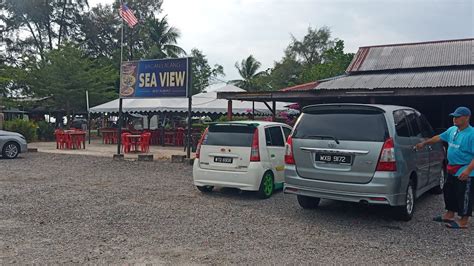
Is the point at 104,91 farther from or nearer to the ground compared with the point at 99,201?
farther from the ground

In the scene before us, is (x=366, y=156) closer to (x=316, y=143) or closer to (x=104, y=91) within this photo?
(x=316, y=143)

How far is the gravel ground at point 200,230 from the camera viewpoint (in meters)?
4.50

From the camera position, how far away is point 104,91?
100 feet

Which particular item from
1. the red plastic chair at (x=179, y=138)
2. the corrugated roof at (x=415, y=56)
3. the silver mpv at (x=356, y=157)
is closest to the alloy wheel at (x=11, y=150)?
the red plastic chair at (x=179, y=138)

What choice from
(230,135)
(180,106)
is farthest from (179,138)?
(230,135)

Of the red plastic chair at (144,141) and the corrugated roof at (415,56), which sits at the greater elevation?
the corrugated roof at (415,56)

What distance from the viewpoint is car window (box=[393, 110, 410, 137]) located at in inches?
232

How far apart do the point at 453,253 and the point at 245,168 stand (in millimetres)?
3779

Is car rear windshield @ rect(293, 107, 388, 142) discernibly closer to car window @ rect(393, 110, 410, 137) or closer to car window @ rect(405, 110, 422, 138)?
car window @ rect(393, 110, 410, 137)

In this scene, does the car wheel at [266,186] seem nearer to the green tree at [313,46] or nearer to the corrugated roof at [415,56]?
the corrugated roof at [415,56]

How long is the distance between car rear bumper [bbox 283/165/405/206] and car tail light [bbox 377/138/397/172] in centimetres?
7

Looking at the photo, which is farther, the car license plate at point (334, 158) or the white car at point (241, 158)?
the white car at point (241, 158)

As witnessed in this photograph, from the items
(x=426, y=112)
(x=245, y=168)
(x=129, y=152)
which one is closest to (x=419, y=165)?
(x=245, y=168)

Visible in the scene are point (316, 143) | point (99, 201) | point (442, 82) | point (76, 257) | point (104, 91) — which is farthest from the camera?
point (104, 91)
